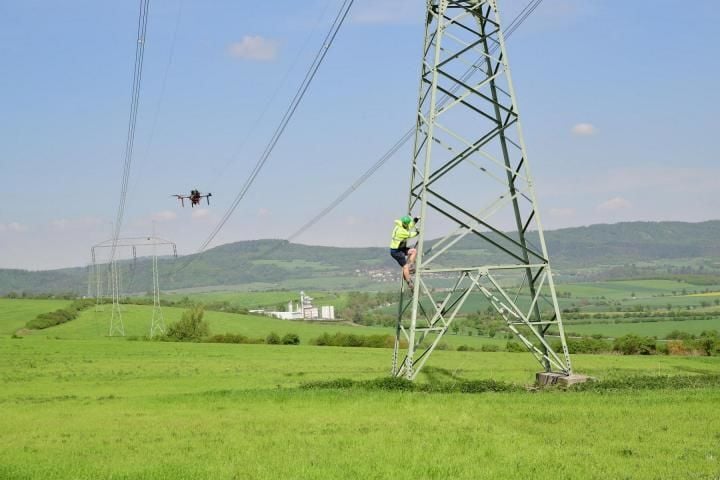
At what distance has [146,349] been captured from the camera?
5941 centimetres

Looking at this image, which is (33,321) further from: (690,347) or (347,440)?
(347,440)

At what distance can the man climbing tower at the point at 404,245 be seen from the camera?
1005 inches

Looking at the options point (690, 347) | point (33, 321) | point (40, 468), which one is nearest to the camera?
point (40, 468)

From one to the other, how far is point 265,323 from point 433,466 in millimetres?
100209

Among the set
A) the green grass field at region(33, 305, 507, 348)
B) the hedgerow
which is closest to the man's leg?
the green grass field at region(33, 305, 507, 348)

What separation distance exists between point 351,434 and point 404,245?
9.55 metres

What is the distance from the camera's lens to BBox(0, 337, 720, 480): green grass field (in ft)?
45.6

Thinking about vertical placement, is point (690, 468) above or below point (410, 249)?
below

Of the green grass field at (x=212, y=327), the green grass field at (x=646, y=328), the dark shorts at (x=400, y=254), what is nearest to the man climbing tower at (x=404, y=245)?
the dark shorts at (x=400, y=254)

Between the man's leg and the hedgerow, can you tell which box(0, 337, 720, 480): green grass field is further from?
the hedgerow

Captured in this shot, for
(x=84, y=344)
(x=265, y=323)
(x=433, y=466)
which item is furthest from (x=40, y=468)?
(x=265, y=323)

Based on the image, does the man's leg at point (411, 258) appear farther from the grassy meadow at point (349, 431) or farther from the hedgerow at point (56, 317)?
the hedgerow at point (56, 317)

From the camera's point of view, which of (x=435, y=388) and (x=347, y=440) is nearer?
(x=347, y=440)

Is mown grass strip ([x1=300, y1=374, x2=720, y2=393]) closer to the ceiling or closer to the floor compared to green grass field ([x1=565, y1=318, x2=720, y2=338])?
closer to the ceiling
